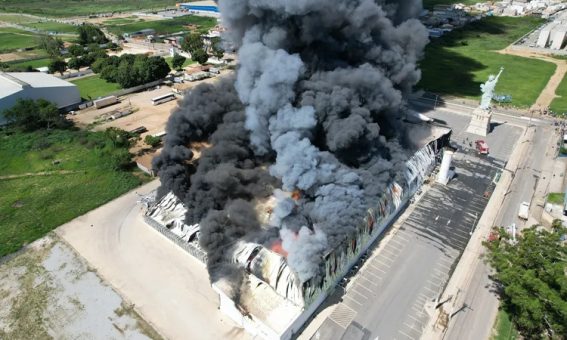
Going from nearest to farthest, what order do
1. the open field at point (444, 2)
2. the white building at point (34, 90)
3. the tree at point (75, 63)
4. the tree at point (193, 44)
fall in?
1. the white building at point (34, 90)
2. the tree at point (75, 63)
3. the tree at point (193, 44)
4. the open field at point (444, 2)

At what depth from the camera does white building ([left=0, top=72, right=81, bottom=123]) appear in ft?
173

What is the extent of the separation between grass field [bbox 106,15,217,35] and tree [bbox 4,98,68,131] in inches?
2757

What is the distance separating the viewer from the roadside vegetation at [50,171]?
35.7 metres

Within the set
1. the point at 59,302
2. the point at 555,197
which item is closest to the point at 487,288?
the point at 555,197

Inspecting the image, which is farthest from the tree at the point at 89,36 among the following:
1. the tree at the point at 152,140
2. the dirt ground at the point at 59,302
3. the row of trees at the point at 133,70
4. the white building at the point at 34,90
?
the dirt ground at the point at 59,302

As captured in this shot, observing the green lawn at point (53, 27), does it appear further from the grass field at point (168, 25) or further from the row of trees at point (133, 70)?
the row of trees at point (133, 70)

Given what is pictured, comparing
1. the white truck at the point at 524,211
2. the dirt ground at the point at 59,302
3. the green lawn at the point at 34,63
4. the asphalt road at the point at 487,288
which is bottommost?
the dirt ground at the point at 59,302

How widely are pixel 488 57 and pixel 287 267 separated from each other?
78.0 m

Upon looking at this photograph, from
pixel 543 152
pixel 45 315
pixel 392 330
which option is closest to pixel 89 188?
pixel 45 315

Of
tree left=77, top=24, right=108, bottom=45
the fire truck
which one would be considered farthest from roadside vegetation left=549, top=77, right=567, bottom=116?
tree left=77, top=24, right=108, bottom=45

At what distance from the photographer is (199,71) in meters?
74.8

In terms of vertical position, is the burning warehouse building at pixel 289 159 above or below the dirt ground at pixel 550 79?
above

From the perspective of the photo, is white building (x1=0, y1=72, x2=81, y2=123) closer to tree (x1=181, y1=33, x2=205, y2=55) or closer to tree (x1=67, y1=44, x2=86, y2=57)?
tree (x1=67, y1=44, x2=86, y2=57)

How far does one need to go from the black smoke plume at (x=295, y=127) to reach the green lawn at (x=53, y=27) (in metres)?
108
